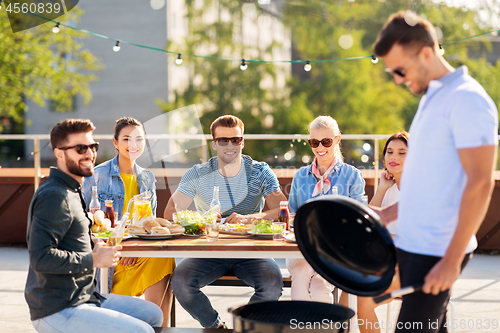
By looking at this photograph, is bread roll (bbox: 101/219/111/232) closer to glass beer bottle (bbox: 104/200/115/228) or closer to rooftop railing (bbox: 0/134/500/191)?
glass beer bottle (bbox: 104/200/115/228)

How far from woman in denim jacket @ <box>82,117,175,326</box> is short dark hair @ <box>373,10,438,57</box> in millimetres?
1933

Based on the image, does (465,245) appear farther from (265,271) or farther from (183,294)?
(183,294)

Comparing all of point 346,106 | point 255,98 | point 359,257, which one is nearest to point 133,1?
point 255,98

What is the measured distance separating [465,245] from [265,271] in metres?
1.61

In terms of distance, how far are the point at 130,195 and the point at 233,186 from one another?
0.69 metres

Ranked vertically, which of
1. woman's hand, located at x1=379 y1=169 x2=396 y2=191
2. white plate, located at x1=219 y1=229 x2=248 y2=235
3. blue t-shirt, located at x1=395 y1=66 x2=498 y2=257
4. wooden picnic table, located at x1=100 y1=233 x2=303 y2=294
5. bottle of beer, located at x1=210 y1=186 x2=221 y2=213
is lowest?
wooden picnic table, located at x1=100 y1=233 x2=303 y2=294

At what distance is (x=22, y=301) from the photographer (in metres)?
3.94

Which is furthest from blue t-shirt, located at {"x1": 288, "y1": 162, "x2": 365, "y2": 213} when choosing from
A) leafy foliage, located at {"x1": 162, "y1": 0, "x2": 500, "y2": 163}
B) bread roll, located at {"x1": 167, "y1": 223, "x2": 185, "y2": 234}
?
leafy foliage, located at {"x1": 162, "y1": 0, "x2": 500, "y2": 163}

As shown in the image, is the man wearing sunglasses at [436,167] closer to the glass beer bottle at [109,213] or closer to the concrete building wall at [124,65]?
the glass beer bottle at [109,213]

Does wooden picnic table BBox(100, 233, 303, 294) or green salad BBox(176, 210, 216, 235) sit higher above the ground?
green salad BBox(176, 210, 216, 235)

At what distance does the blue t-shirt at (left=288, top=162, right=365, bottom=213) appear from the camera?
318 cm

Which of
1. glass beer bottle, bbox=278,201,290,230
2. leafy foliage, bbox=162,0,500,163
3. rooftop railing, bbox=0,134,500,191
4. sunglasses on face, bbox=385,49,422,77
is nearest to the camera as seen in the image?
sunglasses on face, bbox=385,49,422,77

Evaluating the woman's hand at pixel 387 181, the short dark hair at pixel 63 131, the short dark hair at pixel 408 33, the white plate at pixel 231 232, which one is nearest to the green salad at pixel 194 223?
the white plate at pixel 231 232

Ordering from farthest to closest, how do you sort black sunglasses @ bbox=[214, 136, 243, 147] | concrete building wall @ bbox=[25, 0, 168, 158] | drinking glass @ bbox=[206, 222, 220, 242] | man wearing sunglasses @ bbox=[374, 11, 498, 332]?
1. concrete building wall @ bbox=[25, 0, 168, 158]
2. black sunglasses @ bbox=[214, 136, 243, 147]
3. drinking glass @ bbox=[206, 222, 220, 242]
4. man wearing sunglasses @ bbox=[374, 11, 498, 332]
